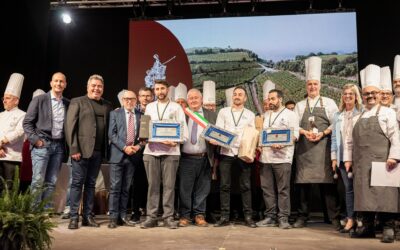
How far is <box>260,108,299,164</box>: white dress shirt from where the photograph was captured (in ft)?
15.7

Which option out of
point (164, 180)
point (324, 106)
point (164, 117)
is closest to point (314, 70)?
point (324, 106)

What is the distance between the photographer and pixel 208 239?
3.74 m

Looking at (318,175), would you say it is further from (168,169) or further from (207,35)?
(207,35)

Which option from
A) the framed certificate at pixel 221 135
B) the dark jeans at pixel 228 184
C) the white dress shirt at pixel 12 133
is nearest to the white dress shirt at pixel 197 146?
the framed certificate at pixel 221 135

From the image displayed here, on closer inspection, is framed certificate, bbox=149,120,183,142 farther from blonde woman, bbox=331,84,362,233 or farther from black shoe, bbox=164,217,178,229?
blonde woman, bbox=331,84,362,233

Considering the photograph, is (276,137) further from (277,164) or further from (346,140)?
(346,140)

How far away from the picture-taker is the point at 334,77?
24.4 ft

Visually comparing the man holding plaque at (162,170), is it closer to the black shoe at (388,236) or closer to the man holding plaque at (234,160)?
the man holding plaque at (234,160)

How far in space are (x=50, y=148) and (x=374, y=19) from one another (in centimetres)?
596

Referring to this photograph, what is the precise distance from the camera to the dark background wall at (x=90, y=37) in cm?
730

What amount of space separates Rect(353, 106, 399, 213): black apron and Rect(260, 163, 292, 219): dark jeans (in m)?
0.89

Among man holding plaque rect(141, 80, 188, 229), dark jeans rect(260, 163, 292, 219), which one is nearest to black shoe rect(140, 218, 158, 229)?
man holding plaque rect(141, 80, 188, 229)

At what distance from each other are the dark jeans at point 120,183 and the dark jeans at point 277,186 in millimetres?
1503

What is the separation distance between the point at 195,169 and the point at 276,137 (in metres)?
0.98
